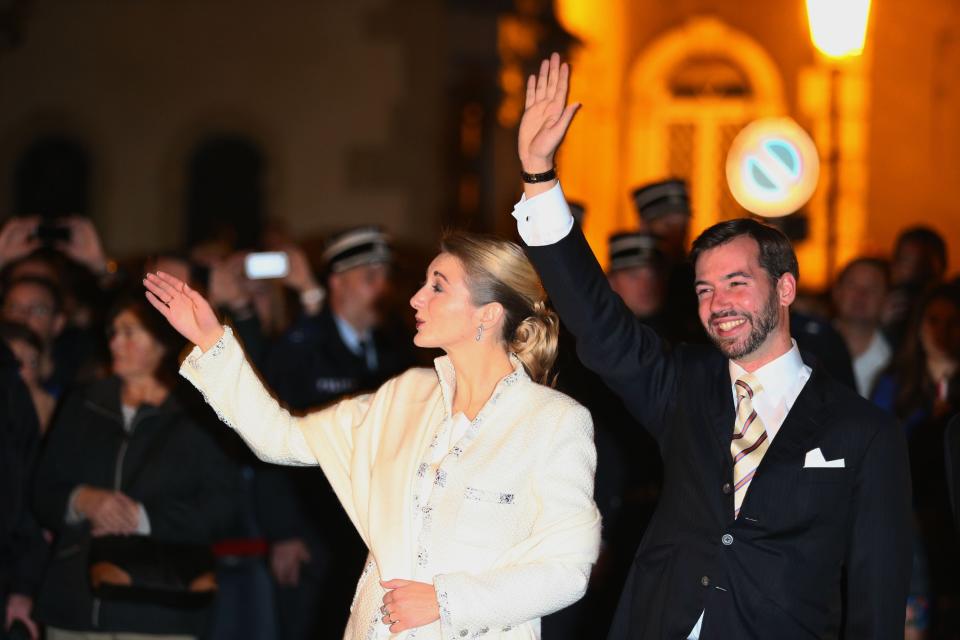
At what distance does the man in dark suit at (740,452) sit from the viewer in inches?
141

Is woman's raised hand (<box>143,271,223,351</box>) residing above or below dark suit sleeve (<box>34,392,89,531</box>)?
above

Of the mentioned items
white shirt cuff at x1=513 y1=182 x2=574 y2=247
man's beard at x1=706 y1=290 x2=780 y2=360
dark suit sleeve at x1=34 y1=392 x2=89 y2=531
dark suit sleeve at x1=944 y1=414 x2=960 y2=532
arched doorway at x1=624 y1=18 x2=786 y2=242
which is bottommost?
dark suit sleeve at x1=34 y1=392 x2=89 y2=531

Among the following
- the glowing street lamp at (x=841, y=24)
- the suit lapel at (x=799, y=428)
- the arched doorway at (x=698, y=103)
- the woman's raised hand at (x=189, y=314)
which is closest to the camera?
the suit lapel at (x=799, y=428)

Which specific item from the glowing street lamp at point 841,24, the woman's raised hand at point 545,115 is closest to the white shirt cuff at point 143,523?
the woman's raised hand at point 545,115

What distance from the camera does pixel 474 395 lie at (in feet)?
13.1

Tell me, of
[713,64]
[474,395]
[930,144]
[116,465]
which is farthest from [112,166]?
[474,395]

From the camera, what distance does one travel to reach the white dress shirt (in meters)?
3.69

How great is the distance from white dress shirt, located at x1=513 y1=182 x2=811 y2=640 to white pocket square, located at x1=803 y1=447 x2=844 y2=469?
0.45 ft

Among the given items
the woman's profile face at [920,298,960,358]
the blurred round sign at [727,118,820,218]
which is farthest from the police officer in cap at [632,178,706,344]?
the woman's profile face at [920,298,960,358]

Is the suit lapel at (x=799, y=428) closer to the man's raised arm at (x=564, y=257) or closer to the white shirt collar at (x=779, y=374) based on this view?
the white shirt collar at (x=779, y=374)

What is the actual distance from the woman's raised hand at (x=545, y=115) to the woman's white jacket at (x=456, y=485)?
660 mm

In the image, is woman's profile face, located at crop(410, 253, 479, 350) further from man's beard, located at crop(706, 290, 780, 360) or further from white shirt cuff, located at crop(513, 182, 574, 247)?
man's beard, located at crop(706, 290, 780, 360)

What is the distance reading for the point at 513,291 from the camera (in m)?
4.02

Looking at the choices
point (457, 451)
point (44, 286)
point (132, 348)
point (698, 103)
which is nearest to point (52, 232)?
point (44, 286)
